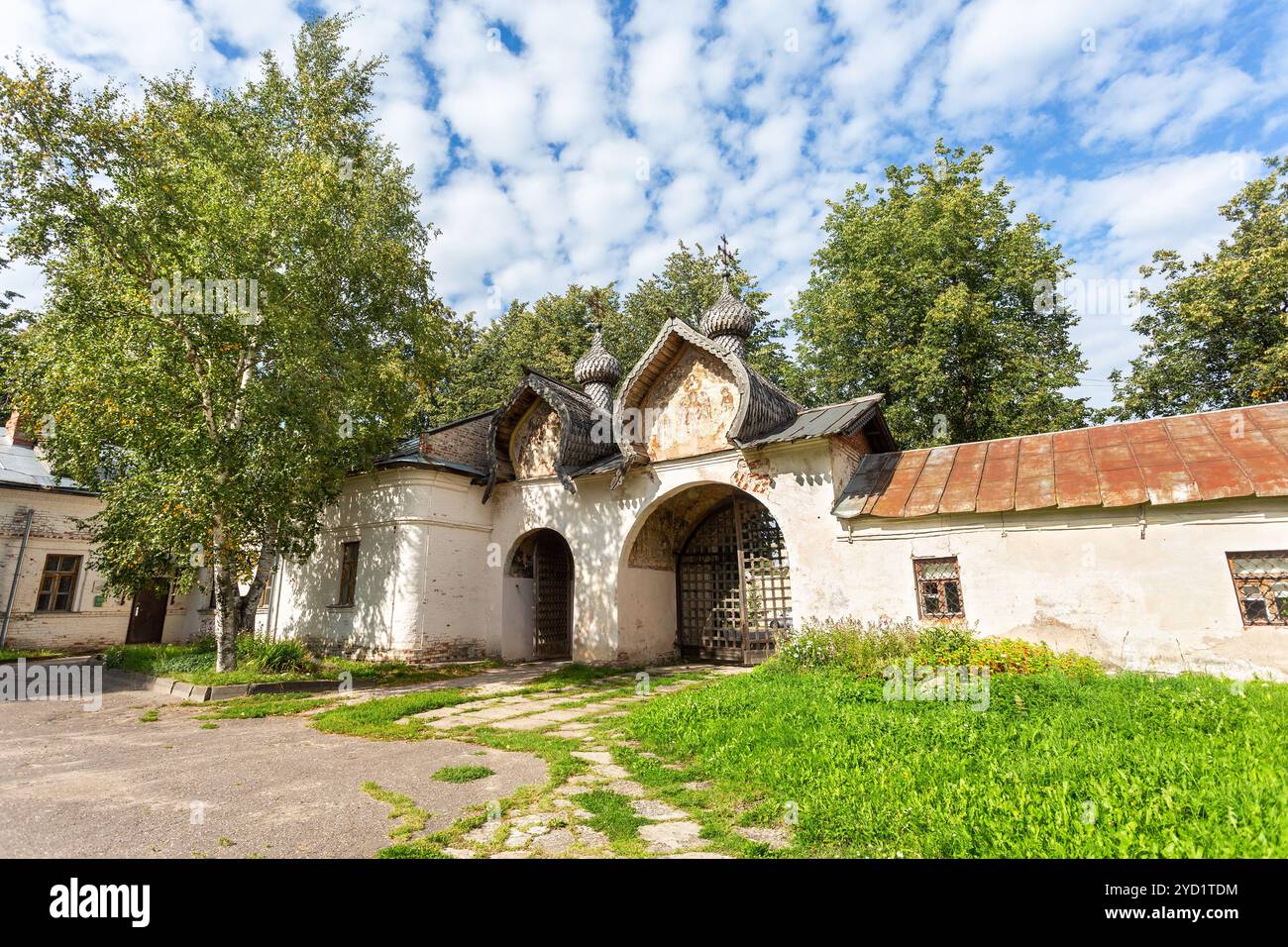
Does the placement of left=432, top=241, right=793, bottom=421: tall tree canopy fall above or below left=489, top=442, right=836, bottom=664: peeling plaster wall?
above

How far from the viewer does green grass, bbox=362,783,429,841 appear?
4.06 m

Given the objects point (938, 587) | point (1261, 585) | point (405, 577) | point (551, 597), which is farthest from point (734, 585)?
point (1261, 585)

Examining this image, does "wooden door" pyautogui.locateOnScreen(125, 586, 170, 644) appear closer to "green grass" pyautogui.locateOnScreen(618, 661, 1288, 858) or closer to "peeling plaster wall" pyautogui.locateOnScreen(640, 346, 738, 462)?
"peeling plaster wall" pyautogui.locateOnScreen(640, 346, 738, 462)

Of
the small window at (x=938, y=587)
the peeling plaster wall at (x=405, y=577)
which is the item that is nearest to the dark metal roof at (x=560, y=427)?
the peeling plaster wall at (x=405, y=577)

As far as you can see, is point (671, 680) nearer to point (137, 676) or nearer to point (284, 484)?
point (284, 484)

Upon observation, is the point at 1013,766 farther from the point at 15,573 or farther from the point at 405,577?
the point at 15,573

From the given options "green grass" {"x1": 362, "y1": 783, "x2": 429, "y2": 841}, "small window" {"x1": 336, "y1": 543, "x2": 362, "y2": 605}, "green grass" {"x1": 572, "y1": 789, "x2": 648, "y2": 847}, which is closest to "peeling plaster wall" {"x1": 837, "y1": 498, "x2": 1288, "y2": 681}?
"green grass" {"x1": 572, "y1": 789, "x2": 648, "y2": 847}

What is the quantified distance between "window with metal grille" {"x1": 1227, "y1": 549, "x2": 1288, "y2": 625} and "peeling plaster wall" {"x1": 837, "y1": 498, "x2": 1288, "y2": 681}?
0.14 meters

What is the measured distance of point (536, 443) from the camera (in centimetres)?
1575

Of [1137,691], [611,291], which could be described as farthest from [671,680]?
[611,291]

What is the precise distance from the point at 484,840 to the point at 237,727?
6.07 m

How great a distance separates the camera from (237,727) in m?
8.03

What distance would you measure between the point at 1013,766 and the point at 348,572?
15.3 meters
